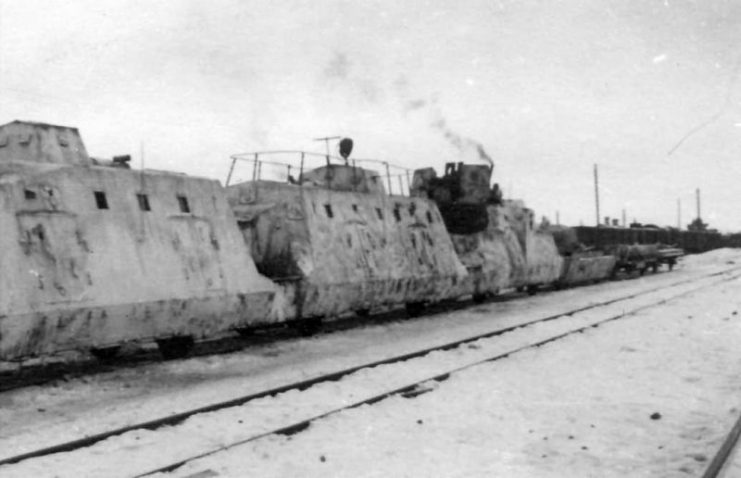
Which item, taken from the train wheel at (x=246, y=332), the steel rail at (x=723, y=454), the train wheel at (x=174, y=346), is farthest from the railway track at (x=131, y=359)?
the steel rail at (x=723, y=454)

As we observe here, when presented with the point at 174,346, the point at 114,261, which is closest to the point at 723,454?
the point at 114,261

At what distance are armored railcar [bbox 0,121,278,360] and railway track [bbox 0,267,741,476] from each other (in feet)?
7.34

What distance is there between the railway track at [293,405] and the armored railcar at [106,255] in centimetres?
224

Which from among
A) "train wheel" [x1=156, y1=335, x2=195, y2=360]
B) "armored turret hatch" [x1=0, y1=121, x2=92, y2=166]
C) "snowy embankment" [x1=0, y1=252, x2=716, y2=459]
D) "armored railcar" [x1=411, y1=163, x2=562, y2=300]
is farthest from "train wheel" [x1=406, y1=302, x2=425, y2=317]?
"armored turret hatch" [x1=0, y1=121, x2=92, y2=166]

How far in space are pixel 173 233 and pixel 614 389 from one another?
566cm

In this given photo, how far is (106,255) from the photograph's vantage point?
27.7 ft

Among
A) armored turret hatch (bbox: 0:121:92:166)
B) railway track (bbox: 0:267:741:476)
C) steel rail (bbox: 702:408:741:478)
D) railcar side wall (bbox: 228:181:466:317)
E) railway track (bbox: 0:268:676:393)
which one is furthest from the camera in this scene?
railcar side wall (bbox: 228:181:466:317)

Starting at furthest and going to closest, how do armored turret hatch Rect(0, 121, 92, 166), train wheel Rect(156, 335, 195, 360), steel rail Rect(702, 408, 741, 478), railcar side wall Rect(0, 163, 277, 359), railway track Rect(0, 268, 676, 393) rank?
train wheel Rect(156, 335, 195, 360)
armored turret hatch Rect(0, 121, 92, 166)
railway track Rect(0, 268, 676, 393)
railcar side wall Rect(0, 163, 277, 359)
steel rail Rect(702, 408, 741, 478)

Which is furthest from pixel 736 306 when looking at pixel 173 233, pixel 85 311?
pixel 85 311

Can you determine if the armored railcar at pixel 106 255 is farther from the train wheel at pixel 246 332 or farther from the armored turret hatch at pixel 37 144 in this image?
the train wheel at pixel 246 332

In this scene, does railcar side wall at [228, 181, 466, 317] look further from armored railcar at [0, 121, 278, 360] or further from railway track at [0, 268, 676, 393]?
armored railcar at [0, 121, 278, 360]

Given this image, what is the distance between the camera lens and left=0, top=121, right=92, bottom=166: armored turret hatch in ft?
29.0

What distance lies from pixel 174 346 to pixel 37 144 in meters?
3.08

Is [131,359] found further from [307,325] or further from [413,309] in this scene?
[413,309]
